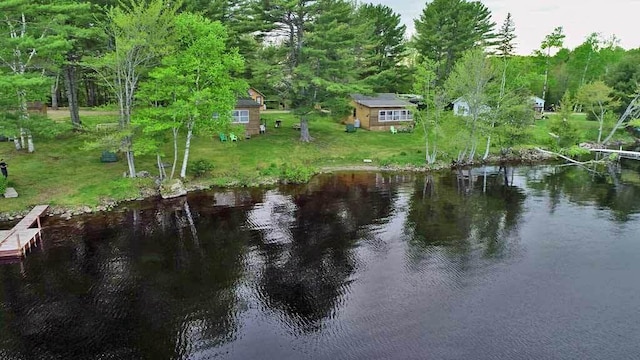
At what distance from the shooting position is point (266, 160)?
30375mm

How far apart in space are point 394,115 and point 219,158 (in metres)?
20.3

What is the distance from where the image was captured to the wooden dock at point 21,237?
53.4 ft

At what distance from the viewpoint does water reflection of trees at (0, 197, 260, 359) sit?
1141 cm

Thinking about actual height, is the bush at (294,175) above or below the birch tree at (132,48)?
below

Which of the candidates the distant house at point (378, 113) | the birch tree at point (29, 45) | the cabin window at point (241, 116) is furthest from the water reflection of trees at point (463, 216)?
the birch tree at point (29, 45)

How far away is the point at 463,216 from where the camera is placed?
21.9m

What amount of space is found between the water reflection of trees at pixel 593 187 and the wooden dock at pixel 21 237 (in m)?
24.7

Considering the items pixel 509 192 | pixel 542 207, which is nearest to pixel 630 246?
pixel 542 207

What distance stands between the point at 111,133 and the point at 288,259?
14.1 metres

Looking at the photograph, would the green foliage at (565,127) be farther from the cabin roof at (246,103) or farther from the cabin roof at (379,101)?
the cabin roof at (246,103)

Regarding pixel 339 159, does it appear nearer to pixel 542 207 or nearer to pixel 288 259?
pixel 542 207

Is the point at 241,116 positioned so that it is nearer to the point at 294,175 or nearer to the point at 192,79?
the point at 294,175

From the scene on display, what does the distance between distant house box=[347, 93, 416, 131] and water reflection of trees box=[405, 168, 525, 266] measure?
1333 centimetres

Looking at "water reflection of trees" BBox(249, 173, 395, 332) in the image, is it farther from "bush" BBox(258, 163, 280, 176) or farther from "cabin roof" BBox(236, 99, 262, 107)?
"cabin roof" BBox(236, 99, 262, 107)
